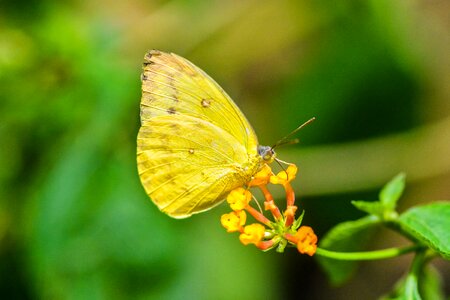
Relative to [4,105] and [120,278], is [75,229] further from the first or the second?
[4,105]

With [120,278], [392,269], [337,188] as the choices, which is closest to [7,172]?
[120,278]

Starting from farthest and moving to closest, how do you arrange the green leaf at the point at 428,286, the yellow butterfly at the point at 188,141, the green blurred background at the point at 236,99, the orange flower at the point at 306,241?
the green blurred background at the point at 236,99 → the green leaf at the point at 428,286 → the yellow butterfly at the point at 188,141 → the orange flower at the point at 306,241

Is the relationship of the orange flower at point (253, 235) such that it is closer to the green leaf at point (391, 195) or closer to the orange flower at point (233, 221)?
the orange flower at point (233, 221)

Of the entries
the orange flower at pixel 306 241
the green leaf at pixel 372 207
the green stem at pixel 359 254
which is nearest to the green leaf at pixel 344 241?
the green leaf at pixel 372 207

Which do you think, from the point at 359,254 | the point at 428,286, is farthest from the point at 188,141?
the point at 428,286

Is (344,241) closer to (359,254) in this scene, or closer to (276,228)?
(359,254)

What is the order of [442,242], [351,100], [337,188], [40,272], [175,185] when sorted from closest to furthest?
[442,242] → [175,185] → [40,272] → [337,188] → [351,100]
